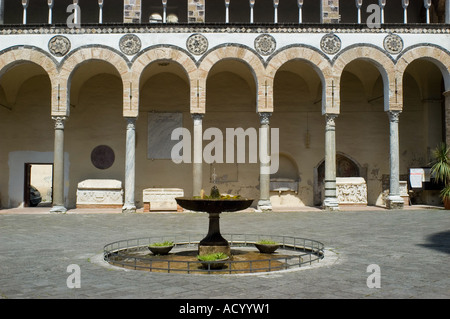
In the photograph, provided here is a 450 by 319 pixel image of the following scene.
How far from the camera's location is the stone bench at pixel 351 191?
18.6 m

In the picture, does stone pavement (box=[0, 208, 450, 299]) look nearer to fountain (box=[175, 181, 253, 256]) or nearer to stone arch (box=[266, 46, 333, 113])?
fountain (box=[175, 181, 253, 256])

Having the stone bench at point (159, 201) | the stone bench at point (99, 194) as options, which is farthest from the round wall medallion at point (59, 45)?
the stone bench at point (159, 201)

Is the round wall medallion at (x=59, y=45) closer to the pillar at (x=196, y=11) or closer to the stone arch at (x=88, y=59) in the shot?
the stone arch at (x=88, y=59)

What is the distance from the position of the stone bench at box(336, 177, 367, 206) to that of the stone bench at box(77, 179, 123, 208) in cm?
938

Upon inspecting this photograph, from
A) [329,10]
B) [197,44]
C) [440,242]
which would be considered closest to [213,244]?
[440,242]

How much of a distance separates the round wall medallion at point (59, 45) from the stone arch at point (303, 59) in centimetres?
782

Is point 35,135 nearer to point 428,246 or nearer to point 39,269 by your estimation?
point 39,269

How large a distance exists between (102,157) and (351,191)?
37.1ft

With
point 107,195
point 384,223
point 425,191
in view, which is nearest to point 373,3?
point 425,191

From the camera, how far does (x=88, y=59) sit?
55.3 ft

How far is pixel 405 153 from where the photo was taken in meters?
20.6

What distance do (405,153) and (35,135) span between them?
17.3 m

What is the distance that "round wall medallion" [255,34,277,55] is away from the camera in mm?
17047

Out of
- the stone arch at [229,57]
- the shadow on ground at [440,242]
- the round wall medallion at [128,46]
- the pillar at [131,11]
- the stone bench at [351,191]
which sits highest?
the pillar at [131,11]
